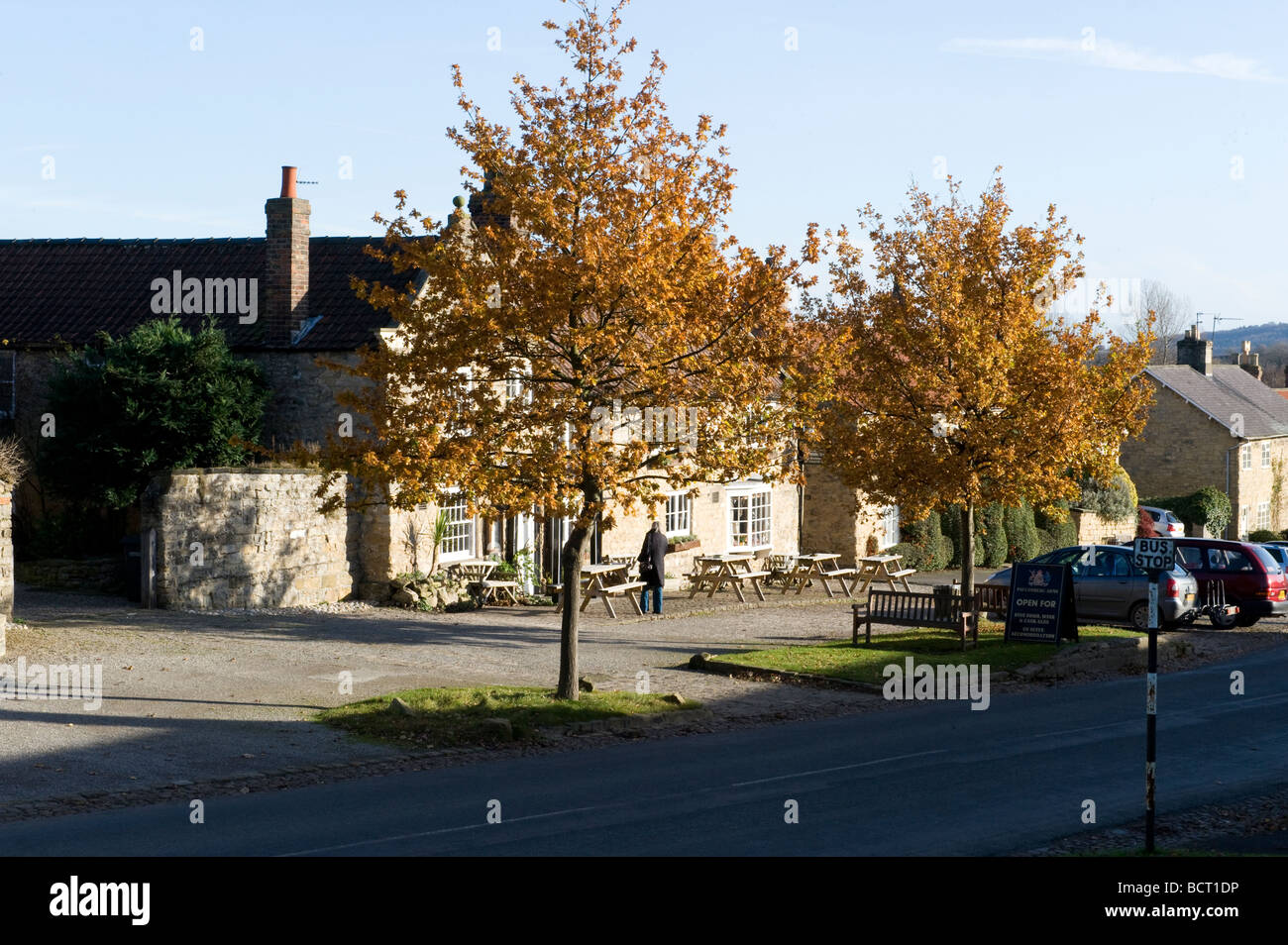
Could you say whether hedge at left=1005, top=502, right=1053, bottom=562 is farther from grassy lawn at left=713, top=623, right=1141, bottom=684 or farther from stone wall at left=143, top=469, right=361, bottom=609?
stone wall at left=143, top=469, right=361, bottom=609

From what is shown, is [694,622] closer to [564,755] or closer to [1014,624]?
[1014,624]

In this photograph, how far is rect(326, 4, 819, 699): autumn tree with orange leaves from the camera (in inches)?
577

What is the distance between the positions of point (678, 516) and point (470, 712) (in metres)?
17.0

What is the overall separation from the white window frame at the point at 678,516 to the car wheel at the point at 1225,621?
1135 cm

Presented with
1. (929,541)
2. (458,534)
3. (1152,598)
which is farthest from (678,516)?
(1152,598)

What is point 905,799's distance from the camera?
38.4 feet

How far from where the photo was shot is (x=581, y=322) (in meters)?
15.4

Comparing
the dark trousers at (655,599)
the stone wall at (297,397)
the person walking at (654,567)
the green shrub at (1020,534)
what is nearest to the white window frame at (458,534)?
the stone wall at (297,397)

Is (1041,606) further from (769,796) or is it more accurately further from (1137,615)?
(769,796)

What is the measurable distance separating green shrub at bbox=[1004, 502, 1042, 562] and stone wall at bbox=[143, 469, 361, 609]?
21.3 metres

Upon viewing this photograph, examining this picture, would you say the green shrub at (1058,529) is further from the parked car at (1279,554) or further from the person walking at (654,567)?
the person walking at (654,567)

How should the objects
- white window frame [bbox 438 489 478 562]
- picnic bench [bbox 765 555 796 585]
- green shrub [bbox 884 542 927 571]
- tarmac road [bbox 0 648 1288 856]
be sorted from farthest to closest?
1. green shrub [bbox 884 542 927 571]
2. picnic bench [bbox 765 555 796 585]
3. white window frame [bbox 438 489 478 562]
4. tarmac road [bbox 0 648 1288 856]

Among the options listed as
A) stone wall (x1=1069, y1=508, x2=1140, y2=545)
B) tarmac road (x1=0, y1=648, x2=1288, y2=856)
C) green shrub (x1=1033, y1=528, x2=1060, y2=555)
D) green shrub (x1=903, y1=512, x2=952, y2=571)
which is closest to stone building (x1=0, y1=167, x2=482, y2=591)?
tarmac road (x1=0, y1=648, x2=1288, y2=856)
